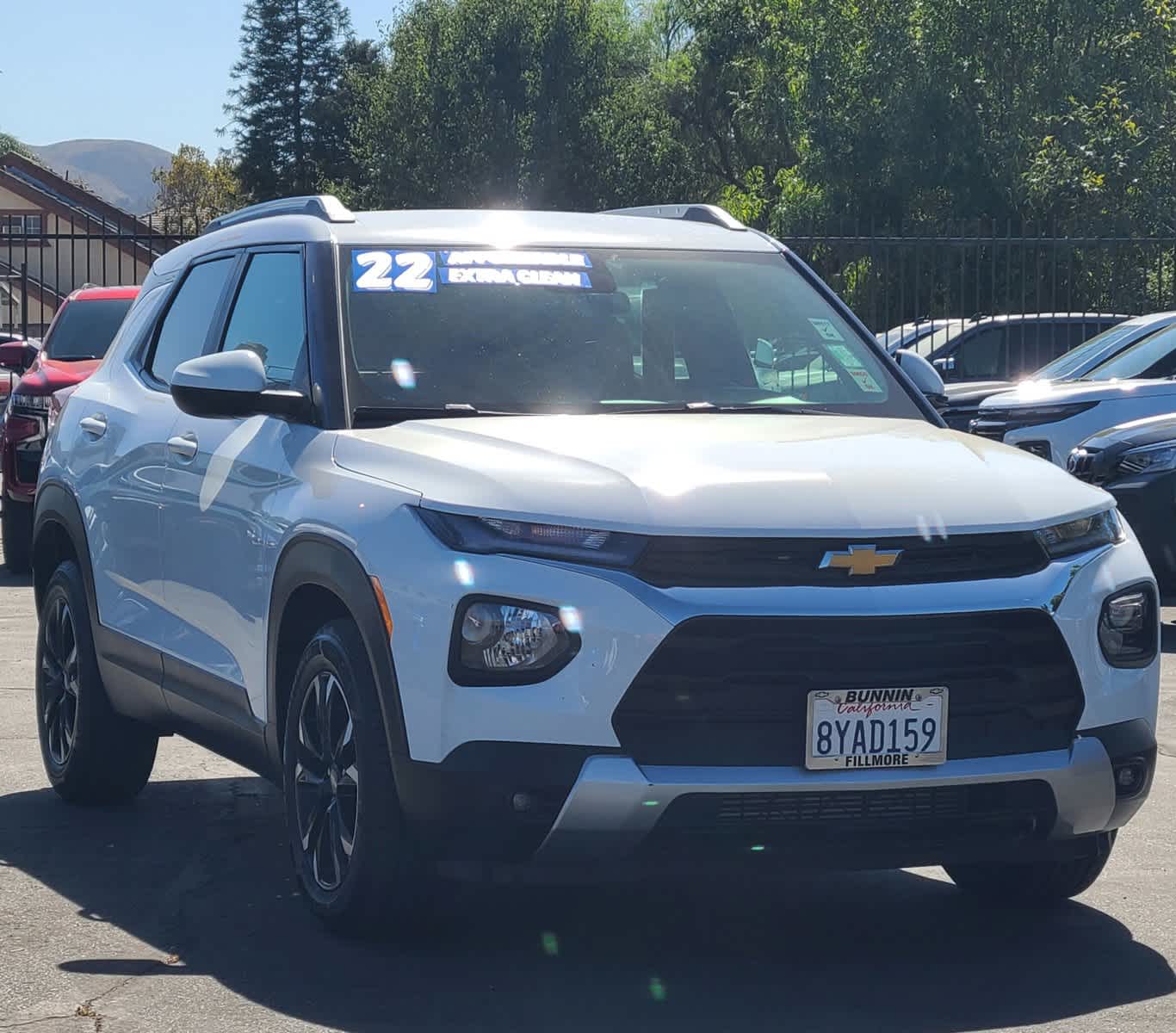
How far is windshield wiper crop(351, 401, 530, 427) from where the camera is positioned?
5102 millimetres

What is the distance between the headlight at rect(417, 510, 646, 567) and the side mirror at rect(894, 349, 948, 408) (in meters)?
1.82

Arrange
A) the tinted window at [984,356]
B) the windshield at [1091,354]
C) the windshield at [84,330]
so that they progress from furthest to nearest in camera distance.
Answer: the tinted window at [984,356] < the windshield at [84,330] < the windshield at [1091,354]

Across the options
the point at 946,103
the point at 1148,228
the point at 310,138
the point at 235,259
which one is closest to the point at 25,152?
the point at 310,138

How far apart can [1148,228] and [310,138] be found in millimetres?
53517

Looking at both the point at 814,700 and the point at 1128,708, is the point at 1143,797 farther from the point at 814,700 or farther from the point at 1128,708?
the point at 814,700

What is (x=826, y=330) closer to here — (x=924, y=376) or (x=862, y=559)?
(x=924, y=376)

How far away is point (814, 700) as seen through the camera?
4262 millimetres

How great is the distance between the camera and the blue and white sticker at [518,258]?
5594 millimetres

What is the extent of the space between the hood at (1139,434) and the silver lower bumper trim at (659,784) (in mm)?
7181

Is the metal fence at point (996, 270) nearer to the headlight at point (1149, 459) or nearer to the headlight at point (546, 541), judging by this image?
the headlight at point (1149, 459)

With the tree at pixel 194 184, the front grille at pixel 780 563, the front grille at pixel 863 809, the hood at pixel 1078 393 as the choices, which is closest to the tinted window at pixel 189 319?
the front grille at pixel 780 563

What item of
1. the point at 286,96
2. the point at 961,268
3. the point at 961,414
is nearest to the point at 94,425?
the point at 961,414

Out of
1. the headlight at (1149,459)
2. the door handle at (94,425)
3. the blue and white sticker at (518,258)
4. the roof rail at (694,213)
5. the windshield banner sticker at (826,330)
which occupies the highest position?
the roof rail at (694,213)

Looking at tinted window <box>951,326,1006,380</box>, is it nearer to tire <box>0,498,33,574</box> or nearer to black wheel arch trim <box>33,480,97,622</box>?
tire <box>0,498,33,574</box>
